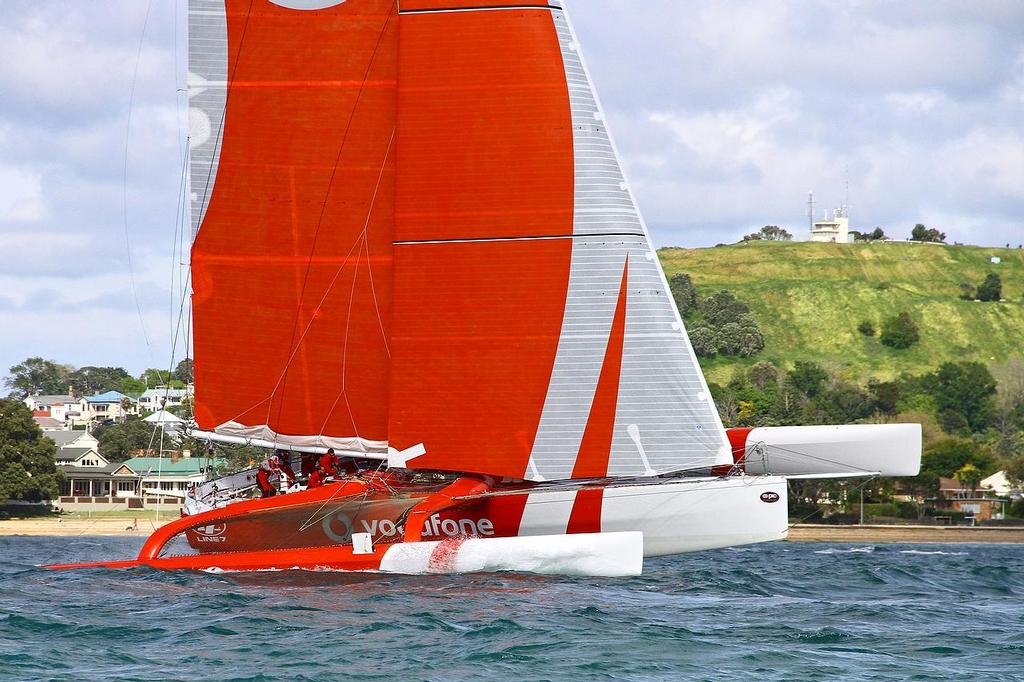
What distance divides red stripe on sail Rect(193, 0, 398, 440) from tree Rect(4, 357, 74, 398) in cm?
12274

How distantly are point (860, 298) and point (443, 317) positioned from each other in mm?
105112

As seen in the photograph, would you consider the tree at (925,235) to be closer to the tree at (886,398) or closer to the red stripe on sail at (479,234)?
the tree at (886,398)

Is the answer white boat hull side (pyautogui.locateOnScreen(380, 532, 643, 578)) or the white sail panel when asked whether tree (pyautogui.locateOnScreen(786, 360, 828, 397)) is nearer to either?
the white sail panel

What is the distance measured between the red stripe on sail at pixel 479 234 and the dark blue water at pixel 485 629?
2352 mm

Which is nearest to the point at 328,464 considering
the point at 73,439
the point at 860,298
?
the point at 73,439

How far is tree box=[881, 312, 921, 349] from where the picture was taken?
4299 inches

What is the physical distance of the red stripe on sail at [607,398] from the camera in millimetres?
17688

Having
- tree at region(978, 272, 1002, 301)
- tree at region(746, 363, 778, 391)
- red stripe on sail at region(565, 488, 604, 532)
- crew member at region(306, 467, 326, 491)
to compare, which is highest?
tree at region(978, 272, 1002, 301)

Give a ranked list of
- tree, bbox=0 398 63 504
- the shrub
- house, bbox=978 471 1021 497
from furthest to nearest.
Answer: the shrub → house, bbox=978 471 1021 497 → tree, bbox=0 398 63 504

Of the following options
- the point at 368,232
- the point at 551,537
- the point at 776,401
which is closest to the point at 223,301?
the point at 368,232

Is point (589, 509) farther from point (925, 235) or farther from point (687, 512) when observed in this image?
point (925, 235)

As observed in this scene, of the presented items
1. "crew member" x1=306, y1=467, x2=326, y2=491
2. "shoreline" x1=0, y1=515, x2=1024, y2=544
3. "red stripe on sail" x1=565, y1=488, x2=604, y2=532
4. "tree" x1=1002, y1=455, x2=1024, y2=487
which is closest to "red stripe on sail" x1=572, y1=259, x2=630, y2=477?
"red stripe on sail" x1=565, y1=488, x2=604, y2=532

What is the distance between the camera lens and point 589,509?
17812mm

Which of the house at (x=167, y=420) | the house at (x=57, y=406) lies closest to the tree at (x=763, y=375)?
the house at (x=167, y=420)
